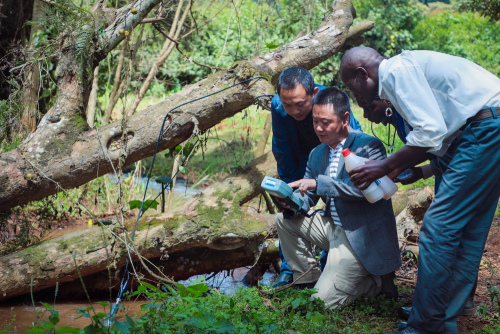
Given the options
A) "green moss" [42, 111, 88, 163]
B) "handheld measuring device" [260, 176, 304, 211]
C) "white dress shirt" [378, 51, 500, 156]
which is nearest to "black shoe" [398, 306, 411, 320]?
"handheld measuring device" [260, 176, 304, 211]

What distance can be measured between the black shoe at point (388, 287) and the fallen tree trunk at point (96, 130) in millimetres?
1841

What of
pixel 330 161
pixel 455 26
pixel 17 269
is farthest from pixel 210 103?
pixel 455 26

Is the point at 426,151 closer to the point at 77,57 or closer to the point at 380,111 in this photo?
the point at 380,111

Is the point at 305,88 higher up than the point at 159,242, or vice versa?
the point at 305,88

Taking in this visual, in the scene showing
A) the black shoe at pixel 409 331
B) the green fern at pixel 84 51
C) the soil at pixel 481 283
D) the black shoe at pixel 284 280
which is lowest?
the soil at pixel 481 283

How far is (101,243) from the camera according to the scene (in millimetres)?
4582

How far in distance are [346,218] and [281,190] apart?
1.59 feet

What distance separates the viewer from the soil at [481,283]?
12.3 ft

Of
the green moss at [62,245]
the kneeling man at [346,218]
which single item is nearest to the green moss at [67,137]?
the green moss at [62,245]

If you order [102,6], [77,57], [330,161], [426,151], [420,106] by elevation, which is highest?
[102,6]

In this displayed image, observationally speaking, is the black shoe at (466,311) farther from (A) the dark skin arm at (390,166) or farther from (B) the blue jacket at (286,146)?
(B) the blue jacket at (286,146)

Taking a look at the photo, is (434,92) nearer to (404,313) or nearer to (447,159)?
(447,159)

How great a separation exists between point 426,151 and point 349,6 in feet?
10.1

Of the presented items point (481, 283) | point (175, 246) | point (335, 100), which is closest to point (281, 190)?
point (335, 100)
